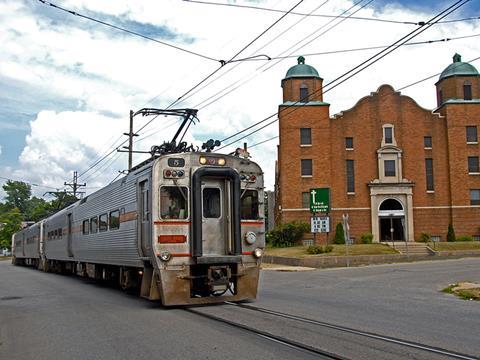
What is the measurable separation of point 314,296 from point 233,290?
146 inches

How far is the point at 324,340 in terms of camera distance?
8438mm

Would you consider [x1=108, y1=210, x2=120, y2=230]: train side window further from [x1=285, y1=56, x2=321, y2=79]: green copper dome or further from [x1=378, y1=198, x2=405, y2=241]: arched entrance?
[x1=378, y1=198, x2=405, y2=241]: arched entrance

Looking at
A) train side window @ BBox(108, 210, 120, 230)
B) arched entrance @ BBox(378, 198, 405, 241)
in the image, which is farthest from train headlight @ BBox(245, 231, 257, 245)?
arched entrance @ BBox(378, 198, 405, 241)

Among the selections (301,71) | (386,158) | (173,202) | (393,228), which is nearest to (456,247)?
(393,228)

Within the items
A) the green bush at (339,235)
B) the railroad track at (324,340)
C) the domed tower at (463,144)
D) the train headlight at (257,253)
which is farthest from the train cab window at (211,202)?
the domed tower at (463,144)

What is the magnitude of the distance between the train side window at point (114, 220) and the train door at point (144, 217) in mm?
2373

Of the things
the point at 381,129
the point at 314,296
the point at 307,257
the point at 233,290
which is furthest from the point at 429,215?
the point at 233,290

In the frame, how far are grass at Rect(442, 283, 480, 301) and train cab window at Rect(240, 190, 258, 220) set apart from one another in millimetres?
6162

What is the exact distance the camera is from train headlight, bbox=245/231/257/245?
13.1 meters

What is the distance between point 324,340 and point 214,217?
5.17 m

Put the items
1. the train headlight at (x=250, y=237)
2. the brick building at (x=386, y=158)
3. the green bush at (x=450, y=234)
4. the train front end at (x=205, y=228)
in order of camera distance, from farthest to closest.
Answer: the brick building at (x=386, y=158)
the green bush at (x=450, y=234)
the train headlight at (x=250, y=237)
the train front end at (x=205, y=228)

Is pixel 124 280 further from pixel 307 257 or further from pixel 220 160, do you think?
pixel 307 257

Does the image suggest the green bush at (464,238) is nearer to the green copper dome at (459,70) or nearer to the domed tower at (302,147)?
the domed tower at (302,147)

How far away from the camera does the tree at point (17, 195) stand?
132000 mm
